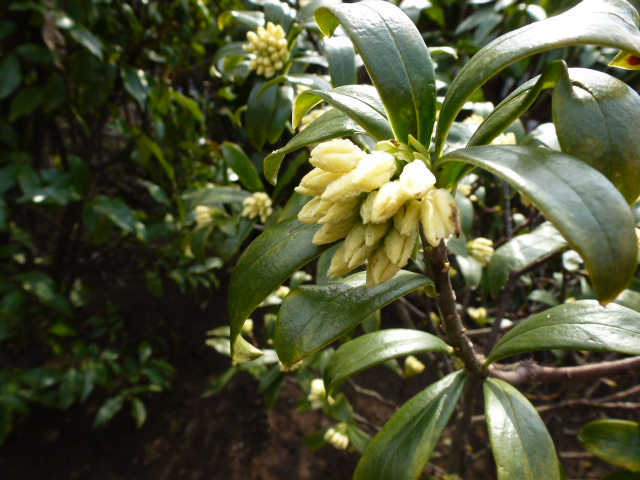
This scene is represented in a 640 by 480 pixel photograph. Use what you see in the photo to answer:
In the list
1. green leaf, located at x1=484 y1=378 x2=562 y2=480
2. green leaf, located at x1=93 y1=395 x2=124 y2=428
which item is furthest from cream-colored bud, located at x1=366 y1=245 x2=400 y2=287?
green leaf, located at x1=93 y1=395 x2=124 y2=428

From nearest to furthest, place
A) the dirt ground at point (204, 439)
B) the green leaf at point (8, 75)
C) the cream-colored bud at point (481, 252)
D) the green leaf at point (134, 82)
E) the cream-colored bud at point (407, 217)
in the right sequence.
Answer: the cream-colored bud at point (407, 217)
the cream-colored bud at point (481, 252)
the green leaf at point (8, 75)
the green leaf at point (134, 82)
the dirt ground at point (204, 439)

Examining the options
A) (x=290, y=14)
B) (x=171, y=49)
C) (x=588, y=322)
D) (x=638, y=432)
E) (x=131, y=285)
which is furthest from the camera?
(x=131, y=285)

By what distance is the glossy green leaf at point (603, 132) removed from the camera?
0.49 meters

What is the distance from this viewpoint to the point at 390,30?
0.61m

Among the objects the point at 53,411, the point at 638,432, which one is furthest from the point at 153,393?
the point at 638,432

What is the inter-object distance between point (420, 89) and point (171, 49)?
2.00m

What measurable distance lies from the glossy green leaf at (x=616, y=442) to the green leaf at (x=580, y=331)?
582 mm

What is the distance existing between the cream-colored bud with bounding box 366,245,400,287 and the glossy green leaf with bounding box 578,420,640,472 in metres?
1.00

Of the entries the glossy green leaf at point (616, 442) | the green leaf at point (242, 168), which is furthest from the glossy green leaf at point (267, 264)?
the glossy green leaf at point (616, 442)

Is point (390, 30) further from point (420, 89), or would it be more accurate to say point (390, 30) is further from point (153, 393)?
point (153, 393)

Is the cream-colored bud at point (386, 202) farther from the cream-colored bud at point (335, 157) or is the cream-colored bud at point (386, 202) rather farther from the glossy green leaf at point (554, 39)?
the glossy green leaf at point (554, 39)

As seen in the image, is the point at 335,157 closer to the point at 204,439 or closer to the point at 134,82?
the point at 134,82

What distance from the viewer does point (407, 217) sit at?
19.7 inches

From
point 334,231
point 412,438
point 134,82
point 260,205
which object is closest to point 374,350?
point 412,438
